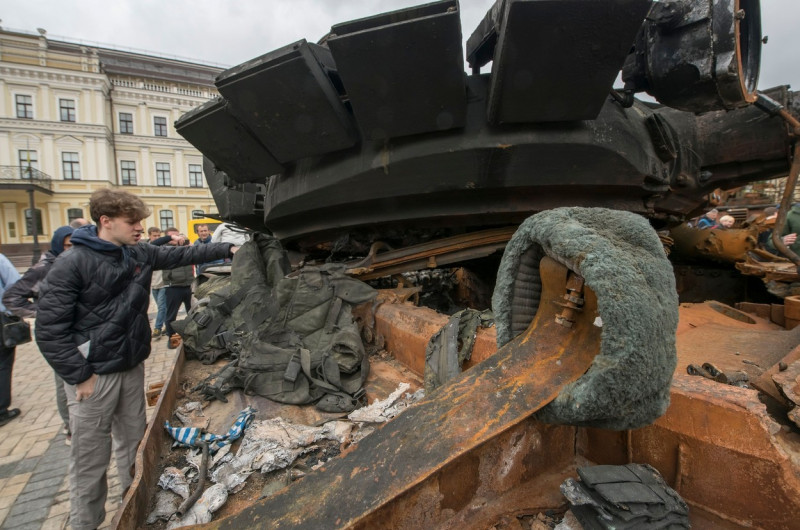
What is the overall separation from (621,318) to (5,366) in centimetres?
530

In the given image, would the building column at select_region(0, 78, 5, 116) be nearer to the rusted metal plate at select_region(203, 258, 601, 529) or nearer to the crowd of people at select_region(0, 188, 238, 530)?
the crowd of people at select_region(0, 188, 238, 530)

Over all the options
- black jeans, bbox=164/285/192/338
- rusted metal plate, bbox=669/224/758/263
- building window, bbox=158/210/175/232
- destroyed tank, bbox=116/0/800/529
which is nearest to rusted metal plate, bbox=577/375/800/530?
destroyed tank, bbox=116/0/800/529

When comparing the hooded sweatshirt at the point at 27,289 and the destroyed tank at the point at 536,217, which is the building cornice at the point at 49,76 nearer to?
the hooded sweatshirt at the point at 27,289

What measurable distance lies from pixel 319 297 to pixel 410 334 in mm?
722

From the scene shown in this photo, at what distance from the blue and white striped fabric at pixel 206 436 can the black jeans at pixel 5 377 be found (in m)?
3.05

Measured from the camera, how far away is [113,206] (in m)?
2.29

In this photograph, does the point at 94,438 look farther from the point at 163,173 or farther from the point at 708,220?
the point at 163,173

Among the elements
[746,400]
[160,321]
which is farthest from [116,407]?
[160,321]

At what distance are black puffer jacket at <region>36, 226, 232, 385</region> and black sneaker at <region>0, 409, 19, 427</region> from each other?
2.77m

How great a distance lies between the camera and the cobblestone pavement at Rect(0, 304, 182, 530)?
8.40 ft

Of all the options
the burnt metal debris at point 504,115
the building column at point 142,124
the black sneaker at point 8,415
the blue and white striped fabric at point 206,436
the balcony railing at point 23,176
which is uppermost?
the building column at point 142,124

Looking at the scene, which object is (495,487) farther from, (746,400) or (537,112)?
(537,112)

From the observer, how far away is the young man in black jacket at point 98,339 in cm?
208

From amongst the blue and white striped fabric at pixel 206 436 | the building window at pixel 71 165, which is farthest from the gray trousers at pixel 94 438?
the building window at pixel 71 165
